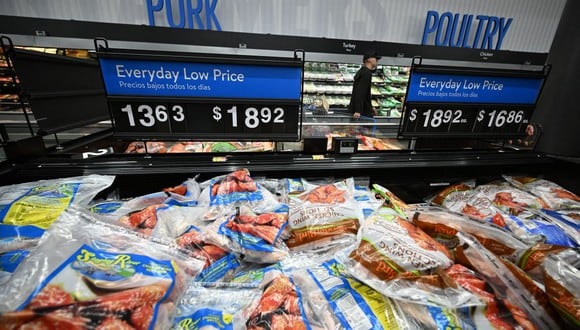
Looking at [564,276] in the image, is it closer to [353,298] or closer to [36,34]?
[353,298]

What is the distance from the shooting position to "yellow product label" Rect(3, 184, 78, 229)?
734 millimetres

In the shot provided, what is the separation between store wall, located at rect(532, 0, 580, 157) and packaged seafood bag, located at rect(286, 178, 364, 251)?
1.80m

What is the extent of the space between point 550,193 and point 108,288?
186 cm

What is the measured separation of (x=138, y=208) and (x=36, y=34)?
4.27 metres

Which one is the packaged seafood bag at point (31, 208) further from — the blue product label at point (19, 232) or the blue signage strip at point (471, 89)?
the blue signage strip at point (471, 89)

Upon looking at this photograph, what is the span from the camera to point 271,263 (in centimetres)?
85

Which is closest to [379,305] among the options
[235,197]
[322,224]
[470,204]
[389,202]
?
[322,224]

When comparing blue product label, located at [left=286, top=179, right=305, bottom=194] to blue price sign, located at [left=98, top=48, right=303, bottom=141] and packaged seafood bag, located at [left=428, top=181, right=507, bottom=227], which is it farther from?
packaged seafood bag, located at [left=428, top=181, right=507, bottom=227]

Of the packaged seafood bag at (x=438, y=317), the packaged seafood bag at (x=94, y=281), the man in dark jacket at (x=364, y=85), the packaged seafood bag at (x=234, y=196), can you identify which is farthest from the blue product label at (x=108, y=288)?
the man in dark jacket at (x=364, y=85)

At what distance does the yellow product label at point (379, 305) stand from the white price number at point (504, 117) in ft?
4.13

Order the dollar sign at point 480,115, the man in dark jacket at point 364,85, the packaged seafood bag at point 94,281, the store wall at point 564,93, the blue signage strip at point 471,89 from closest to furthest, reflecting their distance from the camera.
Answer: the packaged seafood bag at point 94,281 → the blue signage strip at point 471,89 → the dollar sign at point 480,115 → the store wall at point 564,93 → the man in dark jacket at point 364,85

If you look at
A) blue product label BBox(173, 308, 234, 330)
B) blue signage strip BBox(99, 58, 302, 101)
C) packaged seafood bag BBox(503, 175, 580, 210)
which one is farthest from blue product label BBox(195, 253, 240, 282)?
packaged seafood bag BBox(503, 175, 580, 210)

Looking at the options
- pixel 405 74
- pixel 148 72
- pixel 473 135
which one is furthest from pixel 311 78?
pixel 148 72

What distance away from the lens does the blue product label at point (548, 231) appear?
91cm
